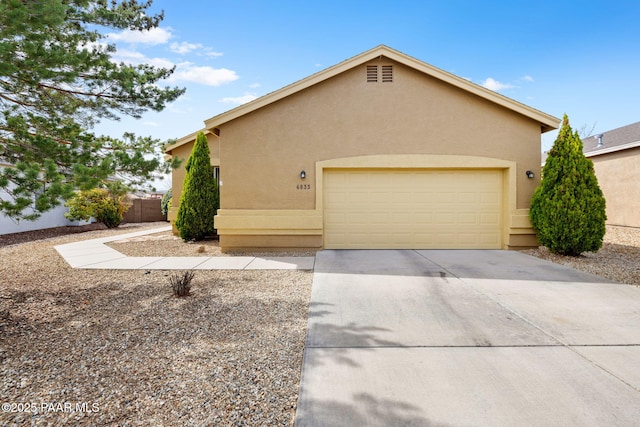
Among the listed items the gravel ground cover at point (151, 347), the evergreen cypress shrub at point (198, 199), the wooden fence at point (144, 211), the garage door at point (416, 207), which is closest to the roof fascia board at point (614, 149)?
the garage door at point (416, 207)

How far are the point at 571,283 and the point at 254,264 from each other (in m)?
6.15

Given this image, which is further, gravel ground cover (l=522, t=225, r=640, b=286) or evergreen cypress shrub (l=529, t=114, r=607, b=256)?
evergreen cypress shrub (l=529, t=114, r=607, b=256)

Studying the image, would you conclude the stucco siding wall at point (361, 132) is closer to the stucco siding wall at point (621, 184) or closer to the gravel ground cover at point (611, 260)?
the gravel ground cover at point (611, 260)

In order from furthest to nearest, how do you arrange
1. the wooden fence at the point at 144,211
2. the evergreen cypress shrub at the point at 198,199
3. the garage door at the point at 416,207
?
the wooden fence at the point at 144,211
the evergreen cypress shrub at the point at 198,199
the garage door at the point at 416,207

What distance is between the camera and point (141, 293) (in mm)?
5234

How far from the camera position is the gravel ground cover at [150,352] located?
2.32 meters

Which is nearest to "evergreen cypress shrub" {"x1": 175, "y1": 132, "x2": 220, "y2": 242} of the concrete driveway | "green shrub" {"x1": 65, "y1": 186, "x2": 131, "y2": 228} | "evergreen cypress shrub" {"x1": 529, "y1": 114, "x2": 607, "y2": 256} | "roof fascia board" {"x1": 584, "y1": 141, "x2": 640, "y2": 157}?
the concrete driveway

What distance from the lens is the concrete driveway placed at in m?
2.26

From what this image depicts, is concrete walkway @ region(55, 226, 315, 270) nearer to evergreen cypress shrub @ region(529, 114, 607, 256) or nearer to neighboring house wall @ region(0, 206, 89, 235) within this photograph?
neighboring house wall @ region(0, 206, 89, 235)

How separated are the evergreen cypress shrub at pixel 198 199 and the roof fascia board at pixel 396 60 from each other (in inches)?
92.4

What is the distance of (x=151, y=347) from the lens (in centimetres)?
332

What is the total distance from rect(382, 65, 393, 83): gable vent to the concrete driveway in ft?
18.6

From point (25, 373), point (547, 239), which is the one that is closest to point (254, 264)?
point (25, 373)

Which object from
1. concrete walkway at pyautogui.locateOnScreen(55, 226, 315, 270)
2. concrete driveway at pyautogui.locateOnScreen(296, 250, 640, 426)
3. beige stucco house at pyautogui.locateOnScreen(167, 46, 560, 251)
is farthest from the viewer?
beige stucco house at pyautogui.locateOnScreen(167, 46, 560, 251)
